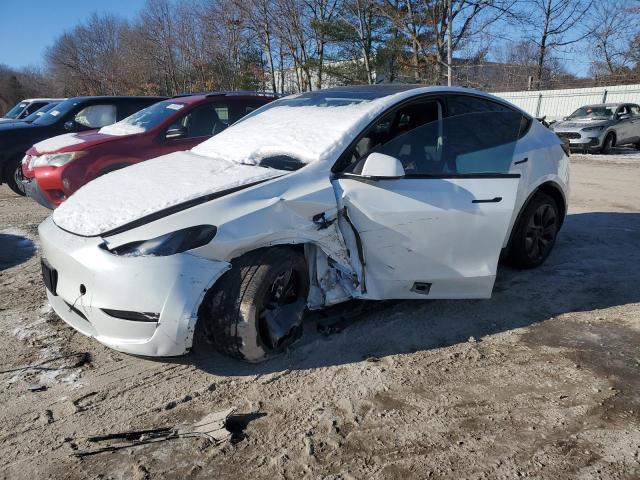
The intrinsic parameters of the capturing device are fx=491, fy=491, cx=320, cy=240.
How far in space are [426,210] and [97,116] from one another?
712 centimetres

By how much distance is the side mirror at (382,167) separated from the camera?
3109mm

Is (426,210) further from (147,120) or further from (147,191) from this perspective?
(147,120)

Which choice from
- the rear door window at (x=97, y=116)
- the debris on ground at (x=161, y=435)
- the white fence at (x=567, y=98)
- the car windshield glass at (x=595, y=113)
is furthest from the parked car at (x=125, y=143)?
the white fence at (x=567, y=98)

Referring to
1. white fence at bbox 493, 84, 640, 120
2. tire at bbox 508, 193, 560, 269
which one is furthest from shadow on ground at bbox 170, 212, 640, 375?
white fence at bbox 493, 84, 640, 120

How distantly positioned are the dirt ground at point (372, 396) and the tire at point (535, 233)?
18.4 inches

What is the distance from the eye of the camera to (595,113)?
16625mm

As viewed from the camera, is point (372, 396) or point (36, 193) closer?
point (372, 396)

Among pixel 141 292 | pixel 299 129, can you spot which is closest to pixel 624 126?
pixel 299 129

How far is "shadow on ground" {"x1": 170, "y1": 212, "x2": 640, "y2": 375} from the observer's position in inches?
126

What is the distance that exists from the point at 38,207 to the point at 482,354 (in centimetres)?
747

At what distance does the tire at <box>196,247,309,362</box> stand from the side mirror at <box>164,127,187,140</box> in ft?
13.3

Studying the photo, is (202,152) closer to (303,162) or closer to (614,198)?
(303,162)

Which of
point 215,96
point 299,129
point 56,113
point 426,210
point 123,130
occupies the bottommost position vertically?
point 426,210

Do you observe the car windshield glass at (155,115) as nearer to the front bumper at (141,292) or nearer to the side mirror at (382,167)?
the front bumper at (141,292)
